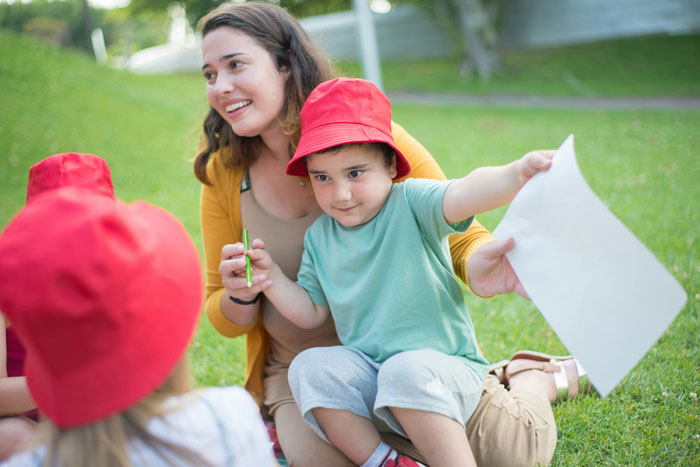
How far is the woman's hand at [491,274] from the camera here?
2028 millimetres

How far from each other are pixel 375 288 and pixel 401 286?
0.10 metres

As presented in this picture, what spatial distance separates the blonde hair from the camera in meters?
1.29

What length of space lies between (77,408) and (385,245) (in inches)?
43.7

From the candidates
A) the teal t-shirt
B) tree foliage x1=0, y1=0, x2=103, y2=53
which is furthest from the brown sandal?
tree foliage x1=0, y1=0, x2=103, y2=53

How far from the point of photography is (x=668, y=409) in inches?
95.8

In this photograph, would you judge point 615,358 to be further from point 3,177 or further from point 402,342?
point 3,177

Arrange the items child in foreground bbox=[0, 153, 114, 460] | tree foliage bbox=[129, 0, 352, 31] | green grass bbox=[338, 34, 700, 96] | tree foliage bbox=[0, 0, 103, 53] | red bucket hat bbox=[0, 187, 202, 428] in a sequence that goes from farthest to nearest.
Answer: tree foliage bbox=[0, 0, 103, 53], tree foliage bbox=[129, 0, 352, 31], green grass bbox=[338, 34, 700, 96], child in foreground bbox=[0, 153, 114, 460], red bucket hat bbox=[0, 187, 202, 428]

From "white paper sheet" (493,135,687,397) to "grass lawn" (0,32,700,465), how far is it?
0.72m

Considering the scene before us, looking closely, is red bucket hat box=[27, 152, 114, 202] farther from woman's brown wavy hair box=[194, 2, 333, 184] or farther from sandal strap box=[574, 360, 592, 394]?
sandal strap box=[574, 360, 592, 394]

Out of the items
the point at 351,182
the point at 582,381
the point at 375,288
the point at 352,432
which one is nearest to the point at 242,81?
the point at 351,182

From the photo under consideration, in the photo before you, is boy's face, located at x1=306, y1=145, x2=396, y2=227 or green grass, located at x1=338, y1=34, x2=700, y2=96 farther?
green grass, located at x1=338, y1=34, x2=700, y2=96

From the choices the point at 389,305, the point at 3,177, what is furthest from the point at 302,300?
the point at 3,177

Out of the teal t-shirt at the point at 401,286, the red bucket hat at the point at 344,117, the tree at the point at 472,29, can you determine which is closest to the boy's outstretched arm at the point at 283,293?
the teal t-shirt at the point at 401,286

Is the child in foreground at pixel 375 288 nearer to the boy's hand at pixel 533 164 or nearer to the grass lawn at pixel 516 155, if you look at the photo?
the boy's hand at pixel 533 164
